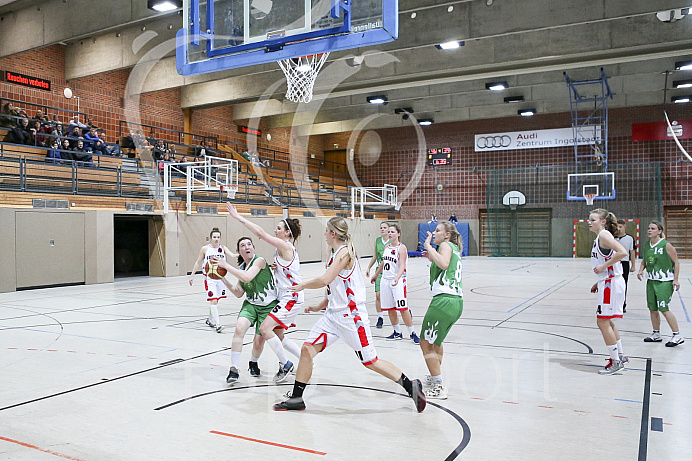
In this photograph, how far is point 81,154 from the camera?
17406 mm

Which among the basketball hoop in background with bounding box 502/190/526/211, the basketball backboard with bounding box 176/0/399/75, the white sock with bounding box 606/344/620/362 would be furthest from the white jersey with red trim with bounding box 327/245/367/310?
the basketball hoop in background with bounding box 502/190/526/211

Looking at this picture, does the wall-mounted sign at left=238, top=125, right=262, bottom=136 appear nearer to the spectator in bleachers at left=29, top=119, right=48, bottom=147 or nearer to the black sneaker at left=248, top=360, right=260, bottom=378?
the spectator in bleachers at left=29, top=119, right=48, bottom=147

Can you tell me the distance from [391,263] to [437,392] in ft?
11.3

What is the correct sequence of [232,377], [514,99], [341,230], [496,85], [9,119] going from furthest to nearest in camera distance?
[514,99] < [496,85] < [9,119] < [232,377] < [341,230]

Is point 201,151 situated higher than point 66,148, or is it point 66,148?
point 201,151

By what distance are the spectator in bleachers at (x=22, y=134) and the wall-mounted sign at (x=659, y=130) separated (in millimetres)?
27295

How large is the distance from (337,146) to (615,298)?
30.6m

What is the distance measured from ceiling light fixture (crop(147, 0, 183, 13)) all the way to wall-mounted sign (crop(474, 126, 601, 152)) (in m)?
21.6

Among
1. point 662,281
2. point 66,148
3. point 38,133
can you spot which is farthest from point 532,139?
point 662,281

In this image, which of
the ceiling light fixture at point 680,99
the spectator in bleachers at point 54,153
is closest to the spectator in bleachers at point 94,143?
the spectator in bleachers at point 54,153

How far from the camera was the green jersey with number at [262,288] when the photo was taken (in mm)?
6055

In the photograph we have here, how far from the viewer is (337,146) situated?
1419 inches

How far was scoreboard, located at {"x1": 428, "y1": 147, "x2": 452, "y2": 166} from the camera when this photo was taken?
108 ft

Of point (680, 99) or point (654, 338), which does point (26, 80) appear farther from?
point (680, 99)
